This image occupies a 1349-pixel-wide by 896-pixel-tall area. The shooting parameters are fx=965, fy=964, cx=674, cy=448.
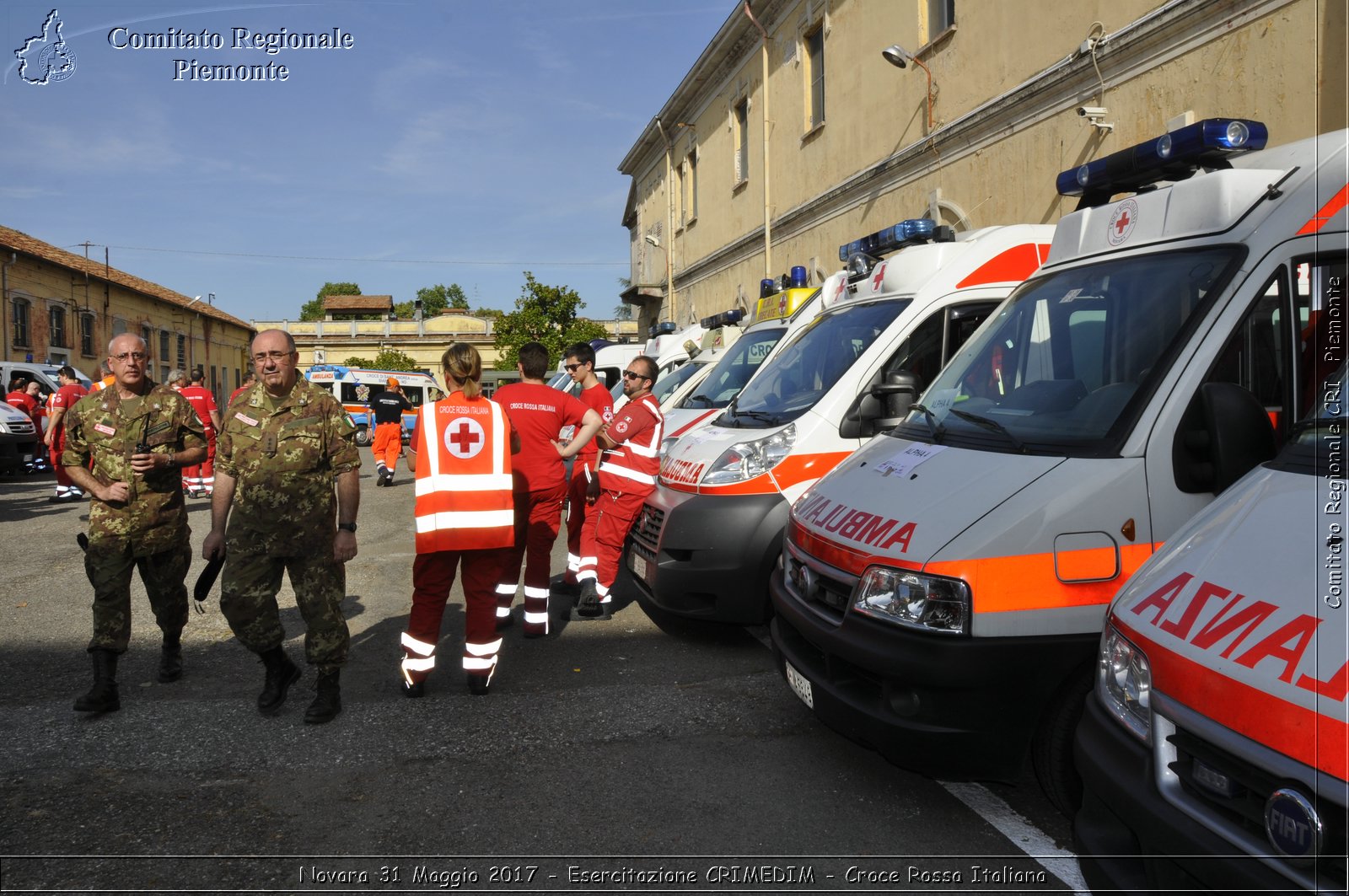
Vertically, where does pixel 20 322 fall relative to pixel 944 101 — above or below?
below

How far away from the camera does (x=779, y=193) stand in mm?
20094

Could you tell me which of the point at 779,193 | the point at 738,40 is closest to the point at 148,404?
the point at 779,193

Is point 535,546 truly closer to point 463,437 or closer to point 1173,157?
point 463,437

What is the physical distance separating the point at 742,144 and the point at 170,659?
19.7 m

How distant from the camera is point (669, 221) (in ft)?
98.4

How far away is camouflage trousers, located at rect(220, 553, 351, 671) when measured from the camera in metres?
4.37

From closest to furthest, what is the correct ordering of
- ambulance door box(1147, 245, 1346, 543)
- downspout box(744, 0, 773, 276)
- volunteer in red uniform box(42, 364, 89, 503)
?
ambulance door box(1147, 245, 1346, 543)
volunteer in red uniform box(42, 364, 89, 503)
downspout box(744, 0, 773, 276)

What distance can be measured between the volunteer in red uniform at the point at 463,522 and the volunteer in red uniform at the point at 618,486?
1448 millimetres

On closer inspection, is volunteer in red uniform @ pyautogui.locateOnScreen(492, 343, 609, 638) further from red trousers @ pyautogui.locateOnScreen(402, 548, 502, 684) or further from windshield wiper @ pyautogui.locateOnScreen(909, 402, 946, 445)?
windshield wiper @ pyautogui.locateOnScreen(909, 402, 946, 445)

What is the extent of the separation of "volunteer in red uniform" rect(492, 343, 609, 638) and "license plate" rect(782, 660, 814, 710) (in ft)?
7.08

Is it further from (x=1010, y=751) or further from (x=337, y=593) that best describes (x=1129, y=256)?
(x=337, y=593)

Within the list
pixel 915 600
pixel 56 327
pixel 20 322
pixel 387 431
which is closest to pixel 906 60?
pixel 387 431

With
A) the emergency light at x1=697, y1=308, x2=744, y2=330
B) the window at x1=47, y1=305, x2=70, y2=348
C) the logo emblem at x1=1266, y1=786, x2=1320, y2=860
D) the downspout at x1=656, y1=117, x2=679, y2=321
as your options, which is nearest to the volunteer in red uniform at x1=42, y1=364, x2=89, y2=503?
the emergency light at x1=697, y1=308, x2=744, y2=330

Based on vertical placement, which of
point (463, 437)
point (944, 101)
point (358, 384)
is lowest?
point (463, 437)
